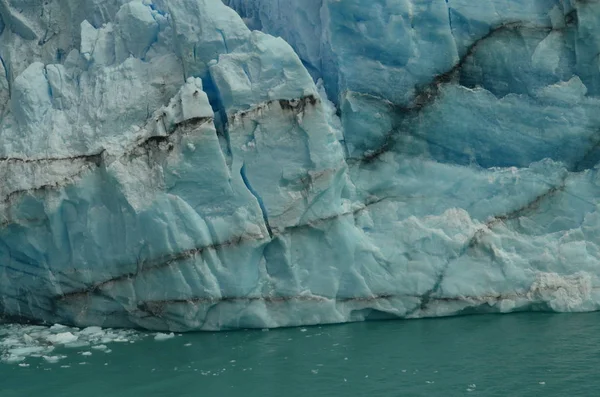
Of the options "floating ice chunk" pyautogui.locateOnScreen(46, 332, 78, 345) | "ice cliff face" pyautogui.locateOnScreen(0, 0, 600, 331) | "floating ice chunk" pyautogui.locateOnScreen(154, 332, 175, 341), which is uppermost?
"ice cliff face" pyautogui.locateOnScreen(0, 0, 600, 331)

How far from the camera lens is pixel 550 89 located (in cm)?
730

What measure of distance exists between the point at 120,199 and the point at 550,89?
154 inches

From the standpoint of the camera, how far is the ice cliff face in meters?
7.14

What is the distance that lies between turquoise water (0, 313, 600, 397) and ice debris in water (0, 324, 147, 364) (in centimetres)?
11

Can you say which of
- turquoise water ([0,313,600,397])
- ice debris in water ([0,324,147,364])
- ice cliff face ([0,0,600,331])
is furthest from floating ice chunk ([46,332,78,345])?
ice cliff face ([0,0,600,331])

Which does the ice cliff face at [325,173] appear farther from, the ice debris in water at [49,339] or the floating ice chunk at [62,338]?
the floating ice chunk at [62,338]

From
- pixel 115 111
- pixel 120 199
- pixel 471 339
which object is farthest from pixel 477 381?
pixel 115 111

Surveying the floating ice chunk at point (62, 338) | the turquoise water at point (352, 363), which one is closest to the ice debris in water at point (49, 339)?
the floating ice chunk at point (62, 338)

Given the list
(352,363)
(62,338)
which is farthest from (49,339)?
(352,363)

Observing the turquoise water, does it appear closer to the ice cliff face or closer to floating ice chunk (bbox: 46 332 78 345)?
floating ice chunk (bbox: 46 332 78 345)

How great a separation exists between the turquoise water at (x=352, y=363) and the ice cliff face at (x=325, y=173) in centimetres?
36

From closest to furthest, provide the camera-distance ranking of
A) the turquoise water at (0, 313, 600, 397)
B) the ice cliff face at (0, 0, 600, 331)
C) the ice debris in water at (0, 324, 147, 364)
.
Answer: the turquoise water at (0, 313, 600, 397), the ice debris in water at (0, 324, 147, 364), the ice cliff face at (0, 0, 600, 331)

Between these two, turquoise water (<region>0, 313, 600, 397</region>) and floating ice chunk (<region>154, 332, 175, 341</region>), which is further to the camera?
floating ice chunk (<region>154, 332, 175, 341</region>)

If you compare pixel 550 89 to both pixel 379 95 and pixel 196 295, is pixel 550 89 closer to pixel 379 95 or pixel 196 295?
pixel 379 95
